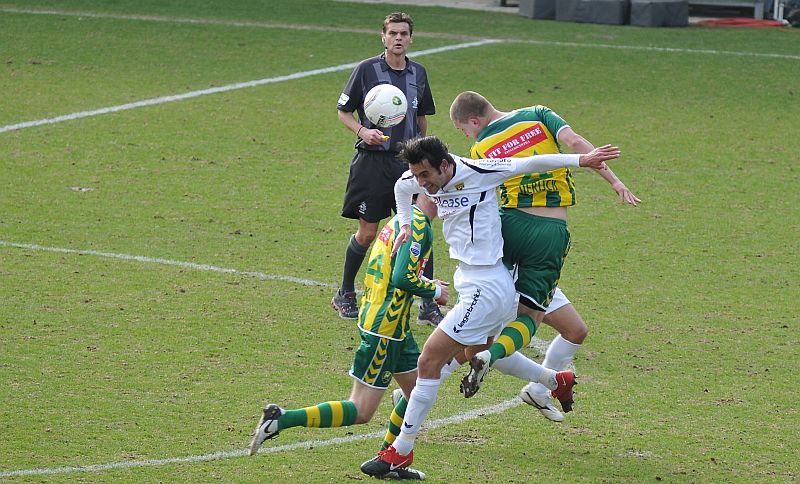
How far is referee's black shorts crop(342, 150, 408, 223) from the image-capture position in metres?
9.92

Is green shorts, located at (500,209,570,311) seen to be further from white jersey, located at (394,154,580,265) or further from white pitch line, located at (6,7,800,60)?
white pitch line, located at (6,7,800,60)

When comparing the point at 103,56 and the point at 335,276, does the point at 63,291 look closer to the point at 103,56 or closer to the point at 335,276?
the point at 335,276

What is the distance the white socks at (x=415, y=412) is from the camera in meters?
6.92

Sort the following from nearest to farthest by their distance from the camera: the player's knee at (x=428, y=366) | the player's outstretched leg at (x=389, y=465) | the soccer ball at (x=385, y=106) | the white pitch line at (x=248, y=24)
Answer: the player's outstretched leg at (x=389, y=465), the player's knee at (x=428, y=366), the soccer ball at (x=385, y=106), the white pitch line at (x=248, y=24)

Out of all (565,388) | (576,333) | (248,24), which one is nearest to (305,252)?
(576,333)

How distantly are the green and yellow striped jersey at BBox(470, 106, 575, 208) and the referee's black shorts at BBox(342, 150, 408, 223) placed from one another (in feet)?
6.93

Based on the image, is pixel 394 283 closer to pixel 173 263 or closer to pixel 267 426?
pixel 267 426

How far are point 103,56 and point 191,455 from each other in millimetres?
12897

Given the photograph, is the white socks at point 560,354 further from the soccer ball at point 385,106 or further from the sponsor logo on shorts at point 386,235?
the soccer ball at point 385,106

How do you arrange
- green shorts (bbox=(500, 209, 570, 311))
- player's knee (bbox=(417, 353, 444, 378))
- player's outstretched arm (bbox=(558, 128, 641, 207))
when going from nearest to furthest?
player's knee (bbox=(417, 353, 444, 378)) → player's outstretched arm (bbox=(558, 128, 641, 207)) → green shorts (bbox=(500, 209, 570, 311))

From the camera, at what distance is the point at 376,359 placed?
7.00m

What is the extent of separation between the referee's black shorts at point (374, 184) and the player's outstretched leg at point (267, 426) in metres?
3.34

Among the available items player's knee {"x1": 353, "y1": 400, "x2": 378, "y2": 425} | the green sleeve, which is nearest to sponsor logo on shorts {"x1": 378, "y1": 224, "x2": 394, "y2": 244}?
the green sleeve

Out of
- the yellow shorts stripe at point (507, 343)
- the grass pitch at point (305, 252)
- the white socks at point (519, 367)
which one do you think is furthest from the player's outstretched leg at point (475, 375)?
the white socks at point (519, 367)
